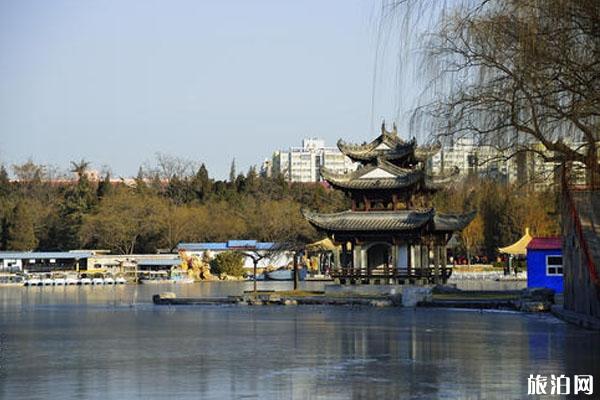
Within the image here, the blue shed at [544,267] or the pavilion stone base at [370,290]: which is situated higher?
the blue shed at [544,267]

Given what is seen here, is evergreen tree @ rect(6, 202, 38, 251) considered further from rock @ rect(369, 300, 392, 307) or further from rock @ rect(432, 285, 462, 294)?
rock @ rect(369, 300, 392, 307)

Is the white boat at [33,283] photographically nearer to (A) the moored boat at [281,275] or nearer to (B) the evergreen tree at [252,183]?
(A) the moored boat at [281,275]

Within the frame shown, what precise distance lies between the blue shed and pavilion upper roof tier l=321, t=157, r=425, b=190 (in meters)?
8.00

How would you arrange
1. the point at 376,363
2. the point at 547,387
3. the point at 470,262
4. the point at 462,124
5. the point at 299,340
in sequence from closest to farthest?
the point at 547,387
the point at 376,363
the point at 462,124
the point at 299,340
the point at 470,262

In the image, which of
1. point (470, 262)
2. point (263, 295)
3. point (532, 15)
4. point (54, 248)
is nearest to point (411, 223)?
point (263, 295)

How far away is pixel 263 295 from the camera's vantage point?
42469 mm

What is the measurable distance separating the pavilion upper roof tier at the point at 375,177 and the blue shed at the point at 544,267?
8000mm

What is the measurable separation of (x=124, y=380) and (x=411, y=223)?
102ft

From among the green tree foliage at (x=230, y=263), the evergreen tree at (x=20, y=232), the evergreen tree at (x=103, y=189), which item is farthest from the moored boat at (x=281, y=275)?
the evergreen tree at (x=20, y=232)

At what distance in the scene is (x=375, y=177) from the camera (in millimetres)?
48500

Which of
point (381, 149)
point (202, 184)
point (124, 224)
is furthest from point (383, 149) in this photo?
point (202, 184)

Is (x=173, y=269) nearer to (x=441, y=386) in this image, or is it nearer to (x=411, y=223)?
(x=411, y=223)

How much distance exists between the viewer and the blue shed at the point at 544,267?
40906mm

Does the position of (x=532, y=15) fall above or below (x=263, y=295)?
above
